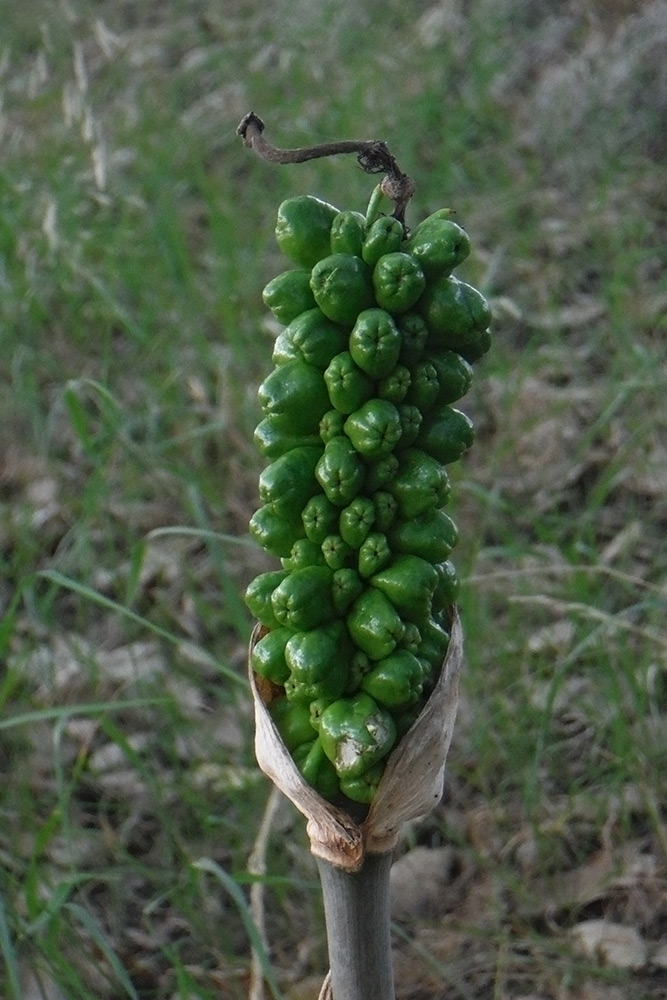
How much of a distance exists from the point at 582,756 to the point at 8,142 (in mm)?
4133

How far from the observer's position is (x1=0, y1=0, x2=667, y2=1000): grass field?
9.47 ft

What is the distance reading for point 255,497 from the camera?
14.2 feet

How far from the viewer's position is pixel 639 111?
550 centimetres

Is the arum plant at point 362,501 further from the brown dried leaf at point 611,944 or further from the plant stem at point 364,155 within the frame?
the brown dried leaf at point 611,944

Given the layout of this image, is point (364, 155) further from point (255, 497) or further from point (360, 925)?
point (255, 497)

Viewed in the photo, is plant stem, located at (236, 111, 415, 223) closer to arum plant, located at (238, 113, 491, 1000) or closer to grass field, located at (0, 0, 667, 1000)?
arum plant, located at (238, 113, 491, 1000)

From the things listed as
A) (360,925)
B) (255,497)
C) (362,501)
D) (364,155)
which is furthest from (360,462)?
(255,497)

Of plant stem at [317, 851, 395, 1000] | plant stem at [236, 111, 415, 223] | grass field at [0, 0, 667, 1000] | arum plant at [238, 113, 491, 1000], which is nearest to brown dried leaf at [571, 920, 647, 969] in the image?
grass field at [0, 0, 667, 1000]

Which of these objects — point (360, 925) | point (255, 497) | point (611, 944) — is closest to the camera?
point (360, 925)

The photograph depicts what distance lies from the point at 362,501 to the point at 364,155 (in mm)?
457

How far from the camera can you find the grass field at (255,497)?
9.47 feet

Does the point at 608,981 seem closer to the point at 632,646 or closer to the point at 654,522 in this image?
the point at 632,646

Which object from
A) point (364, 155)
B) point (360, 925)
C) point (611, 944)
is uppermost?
point (364, 155)

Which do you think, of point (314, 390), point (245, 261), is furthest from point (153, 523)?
point (314, 390)
